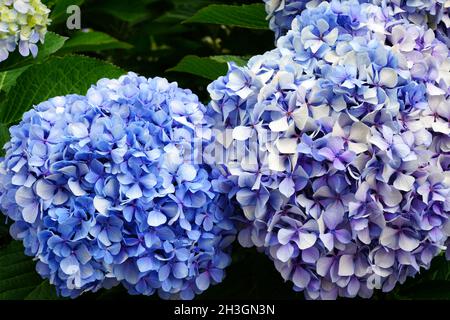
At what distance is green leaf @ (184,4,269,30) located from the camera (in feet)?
7.37

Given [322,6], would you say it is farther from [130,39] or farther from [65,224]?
[130,39]

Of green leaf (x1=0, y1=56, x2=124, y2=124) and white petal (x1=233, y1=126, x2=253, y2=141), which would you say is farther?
green leaf (x1=0, y1=56, x2=124, y2=124)

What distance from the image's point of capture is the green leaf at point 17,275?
1.76 meters

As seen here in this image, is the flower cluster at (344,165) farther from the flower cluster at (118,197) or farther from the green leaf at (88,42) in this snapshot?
the green leaf at (88,42)

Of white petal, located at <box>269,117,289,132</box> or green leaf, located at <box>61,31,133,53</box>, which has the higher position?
white petal, located at <box>269,117,289,132</box>

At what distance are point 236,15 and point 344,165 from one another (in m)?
0.86

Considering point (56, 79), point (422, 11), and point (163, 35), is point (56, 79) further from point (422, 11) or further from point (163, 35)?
point (163, 35)

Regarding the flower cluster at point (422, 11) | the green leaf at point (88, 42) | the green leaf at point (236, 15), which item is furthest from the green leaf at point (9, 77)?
the flower cluster at point (422, 11)

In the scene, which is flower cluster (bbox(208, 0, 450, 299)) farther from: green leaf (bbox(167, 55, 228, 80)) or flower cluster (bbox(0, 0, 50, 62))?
flower cluster (bbox(0, 0, 50, 62))

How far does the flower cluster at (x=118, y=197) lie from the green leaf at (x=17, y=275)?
0.18 m

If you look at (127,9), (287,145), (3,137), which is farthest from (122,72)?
(127,9)

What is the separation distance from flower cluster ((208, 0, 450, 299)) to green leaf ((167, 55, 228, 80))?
0.44 meters
